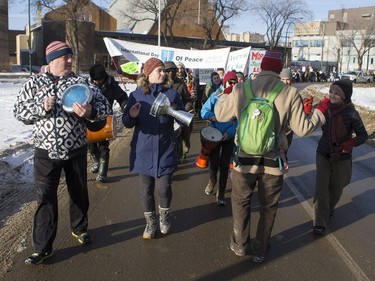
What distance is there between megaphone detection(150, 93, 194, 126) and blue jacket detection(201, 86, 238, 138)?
4.07 ft

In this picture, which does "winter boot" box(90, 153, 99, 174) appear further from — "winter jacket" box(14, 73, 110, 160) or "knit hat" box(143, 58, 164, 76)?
"winter jacket" box(14, 73, 110, 160)

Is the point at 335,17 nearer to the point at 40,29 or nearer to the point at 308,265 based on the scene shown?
the point at 40,29

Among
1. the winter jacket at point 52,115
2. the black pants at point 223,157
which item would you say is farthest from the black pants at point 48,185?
the black pants at point 223,157

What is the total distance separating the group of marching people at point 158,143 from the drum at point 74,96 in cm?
5

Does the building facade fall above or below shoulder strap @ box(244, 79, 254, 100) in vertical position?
above

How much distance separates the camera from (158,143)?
416 cm

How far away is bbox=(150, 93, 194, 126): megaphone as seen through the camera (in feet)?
13.0

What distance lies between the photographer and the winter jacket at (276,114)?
11.7ft

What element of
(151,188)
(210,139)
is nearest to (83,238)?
(151,188)

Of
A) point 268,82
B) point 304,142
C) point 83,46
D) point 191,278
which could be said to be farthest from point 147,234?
point 83,46

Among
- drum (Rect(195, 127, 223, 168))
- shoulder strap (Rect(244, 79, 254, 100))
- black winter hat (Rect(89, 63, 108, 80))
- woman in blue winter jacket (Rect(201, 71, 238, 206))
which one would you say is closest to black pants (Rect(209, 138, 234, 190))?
woman in blue winter jacket (Rect(201, 71, 238, 206))

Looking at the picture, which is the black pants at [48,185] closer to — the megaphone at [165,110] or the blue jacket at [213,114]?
the megaphone at [165,110]

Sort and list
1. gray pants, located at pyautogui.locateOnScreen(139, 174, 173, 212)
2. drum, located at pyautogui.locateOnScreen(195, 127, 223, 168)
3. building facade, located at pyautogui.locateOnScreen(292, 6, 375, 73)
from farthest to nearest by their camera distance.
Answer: building facade, located at pyautogui.locateOnScreen(292, 6, 375, 73) < drum, located at pyautogui.locateOnScreen(195, 127, 223, 168) < gray pants, located at pyautogui.locateOnScreen(139, 174, 173, 212)

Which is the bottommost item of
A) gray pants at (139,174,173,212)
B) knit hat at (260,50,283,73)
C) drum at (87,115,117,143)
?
gray pants at (139,174,173,212)
